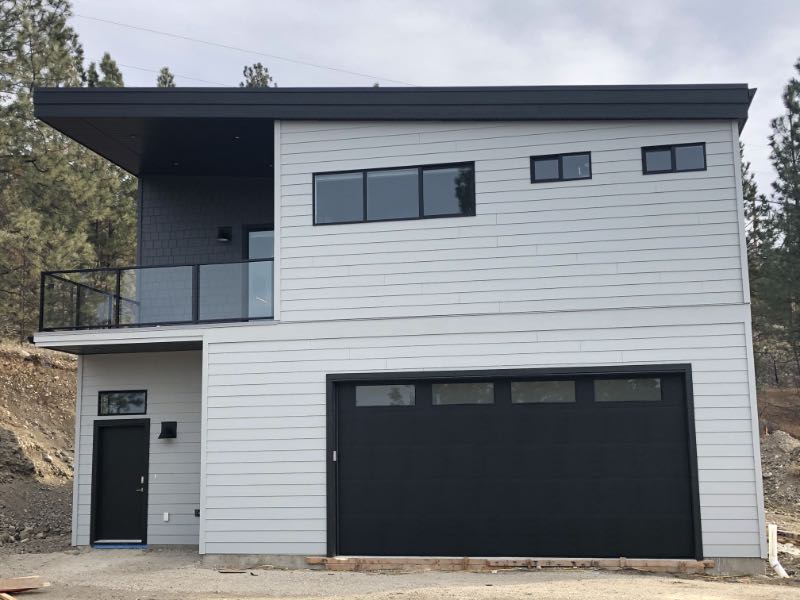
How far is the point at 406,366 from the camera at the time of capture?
12.5 m

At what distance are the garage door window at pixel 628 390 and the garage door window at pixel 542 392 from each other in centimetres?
37

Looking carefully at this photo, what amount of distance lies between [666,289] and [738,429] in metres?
2.01

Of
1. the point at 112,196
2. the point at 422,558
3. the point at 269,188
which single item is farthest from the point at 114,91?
the point at 112,196

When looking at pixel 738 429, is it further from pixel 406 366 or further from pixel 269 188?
pixel 269 188

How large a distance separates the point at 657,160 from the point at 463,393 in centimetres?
415

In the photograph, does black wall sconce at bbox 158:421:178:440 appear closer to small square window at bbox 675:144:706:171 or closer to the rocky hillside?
the rocky hillside

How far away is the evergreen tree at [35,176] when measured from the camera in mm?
22594

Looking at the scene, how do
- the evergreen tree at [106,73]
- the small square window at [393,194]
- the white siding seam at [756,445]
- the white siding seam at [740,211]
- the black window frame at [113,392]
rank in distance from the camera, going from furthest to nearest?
1. the evergreen tree at [106,73]
2. the black window frame at [113,392]
3. the small square window at [393,194]
4. the white siding seam at [740,211]
5. the white siding seam at [756,445]

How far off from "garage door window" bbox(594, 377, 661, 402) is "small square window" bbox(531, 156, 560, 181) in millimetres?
2905

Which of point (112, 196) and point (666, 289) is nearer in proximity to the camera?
point (666, 289)

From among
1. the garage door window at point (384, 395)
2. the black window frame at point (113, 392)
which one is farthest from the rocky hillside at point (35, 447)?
the garage door window at point (384, 395)

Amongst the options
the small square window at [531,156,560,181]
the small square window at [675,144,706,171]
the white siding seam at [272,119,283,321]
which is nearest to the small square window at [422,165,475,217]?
the small square window at [531,156,560,181]

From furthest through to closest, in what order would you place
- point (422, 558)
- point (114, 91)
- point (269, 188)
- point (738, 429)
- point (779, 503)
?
1. point (779, 503)
2. point (269, 188)
3. point (114, 91)
4. point (422, 558)
5. point (738, 429)

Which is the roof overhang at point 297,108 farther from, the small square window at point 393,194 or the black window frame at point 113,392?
the black window frame at point 113,392
